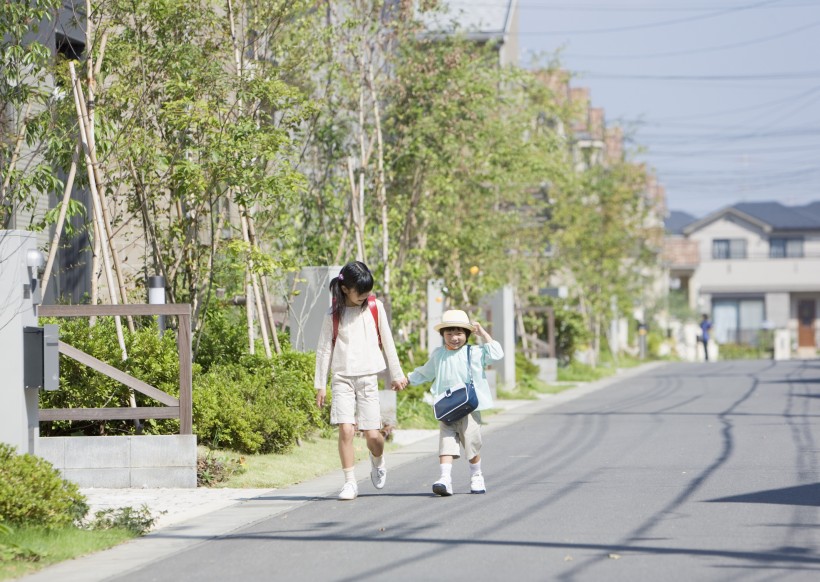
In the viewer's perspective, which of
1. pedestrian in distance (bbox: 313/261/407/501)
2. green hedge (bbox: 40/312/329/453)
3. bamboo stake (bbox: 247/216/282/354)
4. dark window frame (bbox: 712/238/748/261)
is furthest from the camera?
dark window frame (bbox: 712/238/748/261)

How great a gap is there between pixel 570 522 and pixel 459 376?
2.18 meters

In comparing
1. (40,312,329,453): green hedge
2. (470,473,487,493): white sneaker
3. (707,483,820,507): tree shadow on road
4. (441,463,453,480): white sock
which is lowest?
(707,483,820,507): tree shadow on road

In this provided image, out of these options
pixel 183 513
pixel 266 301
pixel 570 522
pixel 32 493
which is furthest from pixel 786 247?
pixel 32 493

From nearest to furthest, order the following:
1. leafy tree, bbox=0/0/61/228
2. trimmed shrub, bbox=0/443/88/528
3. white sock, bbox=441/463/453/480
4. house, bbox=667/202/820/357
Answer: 1. trimmed shrub, bbox=0/443/88/528
2. white sock, bbox=441/463/453/480
3. leafy tree, bbox=0/0/61/228
4. house, bbox=667/202/820/357

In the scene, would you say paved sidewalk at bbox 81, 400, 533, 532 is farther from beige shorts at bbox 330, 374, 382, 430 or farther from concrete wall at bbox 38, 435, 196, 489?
beige shorts at bbox 330, 374, 382, 430

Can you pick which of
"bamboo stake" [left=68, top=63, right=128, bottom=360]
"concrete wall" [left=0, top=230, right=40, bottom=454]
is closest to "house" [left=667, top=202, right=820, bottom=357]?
"bamboo stake" [left=68, top=63, right=128, bottom=360]

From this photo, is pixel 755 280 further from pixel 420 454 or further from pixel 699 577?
pixel 699 577

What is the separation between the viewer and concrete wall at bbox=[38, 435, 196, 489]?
1172cm

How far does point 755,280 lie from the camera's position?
7862 cm

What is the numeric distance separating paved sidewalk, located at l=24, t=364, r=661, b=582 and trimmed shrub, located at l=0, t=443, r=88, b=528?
443 mm

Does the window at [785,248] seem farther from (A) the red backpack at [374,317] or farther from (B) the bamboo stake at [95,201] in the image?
(A) the red backpack at [374,317]

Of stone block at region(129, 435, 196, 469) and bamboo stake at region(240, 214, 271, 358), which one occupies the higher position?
bamboo stake at region(240, 214, 271, 358)

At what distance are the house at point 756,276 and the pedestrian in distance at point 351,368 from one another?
6702cm

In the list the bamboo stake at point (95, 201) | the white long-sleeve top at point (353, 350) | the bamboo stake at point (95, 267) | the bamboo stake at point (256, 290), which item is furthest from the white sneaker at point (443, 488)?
the bamboo stake at point (256, 290)
